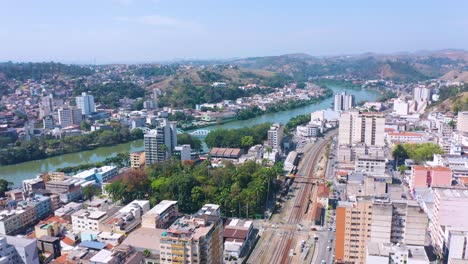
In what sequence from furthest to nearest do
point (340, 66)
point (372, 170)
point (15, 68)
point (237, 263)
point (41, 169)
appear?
point (340, 66) → point (15, 68) → point (41, 169) → point (372, 170) → point (237, 263)

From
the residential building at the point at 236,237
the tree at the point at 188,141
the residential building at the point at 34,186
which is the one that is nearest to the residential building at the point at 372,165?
the residential building at the point at 236,237

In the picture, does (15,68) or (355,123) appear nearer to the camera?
(355,123)

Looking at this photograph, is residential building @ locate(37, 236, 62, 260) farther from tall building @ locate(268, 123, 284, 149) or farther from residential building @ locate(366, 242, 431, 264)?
tall building @ locate(268, 123, 284, 149)

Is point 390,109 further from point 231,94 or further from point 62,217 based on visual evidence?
point 62,217

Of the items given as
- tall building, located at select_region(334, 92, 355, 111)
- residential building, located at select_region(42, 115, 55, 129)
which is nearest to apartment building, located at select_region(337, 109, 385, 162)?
tall building, located at select_region(334, 92, 355, 111)

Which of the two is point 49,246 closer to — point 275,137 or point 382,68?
point 275,137

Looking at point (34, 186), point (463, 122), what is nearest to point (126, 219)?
point (34, 186)

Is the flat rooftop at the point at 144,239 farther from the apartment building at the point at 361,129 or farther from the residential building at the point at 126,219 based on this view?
the apartment building at the point at 361,129

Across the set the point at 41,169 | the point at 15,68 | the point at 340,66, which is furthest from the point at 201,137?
the point at 340,66

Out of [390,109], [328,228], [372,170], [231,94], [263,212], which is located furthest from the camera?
[231,94]
